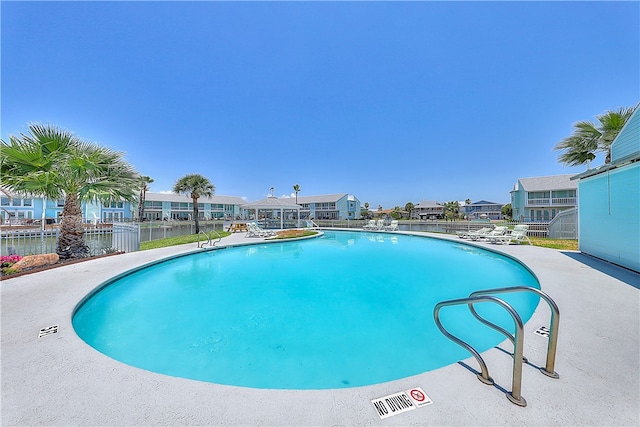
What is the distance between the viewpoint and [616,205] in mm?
7035

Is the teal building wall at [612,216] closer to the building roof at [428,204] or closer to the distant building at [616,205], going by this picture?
the distant building at [616,205]

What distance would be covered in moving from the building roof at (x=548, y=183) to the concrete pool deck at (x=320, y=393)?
3757 centimetres

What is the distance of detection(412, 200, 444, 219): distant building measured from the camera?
201ft

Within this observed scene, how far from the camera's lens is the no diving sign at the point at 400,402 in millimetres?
1860

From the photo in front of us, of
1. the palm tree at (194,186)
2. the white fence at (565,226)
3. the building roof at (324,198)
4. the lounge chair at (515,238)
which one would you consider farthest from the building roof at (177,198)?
the white fence at (565,226)

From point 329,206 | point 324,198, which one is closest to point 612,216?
point 329,206

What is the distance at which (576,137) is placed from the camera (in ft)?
41.7

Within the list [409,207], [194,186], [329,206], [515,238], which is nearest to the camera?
[515,238]

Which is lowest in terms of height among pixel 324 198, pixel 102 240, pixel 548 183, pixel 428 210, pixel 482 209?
pixel 102 240

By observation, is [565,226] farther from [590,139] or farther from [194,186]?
[194,186]

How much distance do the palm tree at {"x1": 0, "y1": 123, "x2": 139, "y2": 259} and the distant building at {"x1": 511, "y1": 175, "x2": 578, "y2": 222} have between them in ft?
140

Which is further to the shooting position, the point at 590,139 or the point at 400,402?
the point at 590,139

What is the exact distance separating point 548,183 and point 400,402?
42.4m

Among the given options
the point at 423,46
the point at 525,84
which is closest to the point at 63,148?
the point at 423,46
